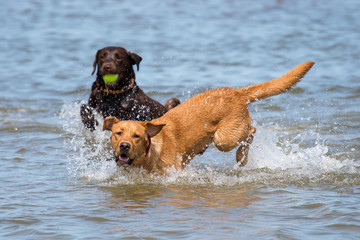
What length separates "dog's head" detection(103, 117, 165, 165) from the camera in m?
6.09

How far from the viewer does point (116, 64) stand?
8547mm

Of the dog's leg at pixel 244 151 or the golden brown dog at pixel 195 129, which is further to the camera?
the dog's leg at pixel 244 151

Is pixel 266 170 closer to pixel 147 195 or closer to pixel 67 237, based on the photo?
pixel 147 195

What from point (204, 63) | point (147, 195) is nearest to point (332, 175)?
point (147, 195)

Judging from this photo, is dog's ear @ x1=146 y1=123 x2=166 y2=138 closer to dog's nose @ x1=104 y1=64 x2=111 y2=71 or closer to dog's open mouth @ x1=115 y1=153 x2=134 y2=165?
dog's open mouth @ x1=115 y1=153 x2=134 y2=165

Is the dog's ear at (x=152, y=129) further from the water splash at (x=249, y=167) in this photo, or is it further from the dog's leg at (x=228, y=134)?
the dog's leg at (x=228, y=134)

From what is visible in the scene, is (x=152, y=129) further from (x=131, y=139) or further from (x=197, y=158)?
(x=197, y=158)

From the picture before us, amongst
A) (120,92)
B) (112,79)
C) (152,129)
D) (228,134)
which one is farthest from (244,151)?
(112,79)

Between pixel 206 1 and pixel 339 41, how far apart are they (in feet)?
43.3

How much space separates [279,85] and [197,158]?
1506 mm

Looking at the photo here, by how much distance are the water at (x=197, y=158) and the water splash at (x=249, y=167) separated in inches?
0.7

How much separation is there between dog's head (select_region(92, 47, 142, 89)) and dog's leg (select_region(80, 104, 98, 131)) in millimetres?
611

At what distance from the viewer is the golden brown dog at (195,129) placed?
6277 millimetres

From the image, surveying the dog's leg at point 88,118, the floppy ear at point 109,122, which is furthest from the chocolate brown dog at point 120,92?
the floppy ear at point 109,122
